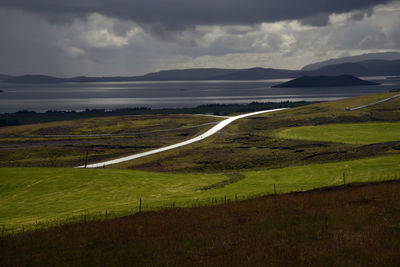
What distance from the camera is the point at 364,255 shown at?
56.0 ft

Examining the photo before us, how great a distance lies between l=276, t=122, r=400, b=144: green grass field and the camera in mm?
105062

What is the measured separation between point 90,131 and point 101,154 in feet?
170

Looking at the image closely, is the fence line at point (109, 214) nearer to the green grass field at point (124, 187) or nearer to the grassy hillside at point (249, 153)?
the green grass field at point (124, 187)

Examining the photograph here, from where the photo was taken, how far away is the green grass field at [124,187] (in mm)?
39531

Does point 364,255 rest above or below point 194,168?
above

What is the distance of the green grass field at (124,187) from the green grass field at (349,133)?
4407 cm

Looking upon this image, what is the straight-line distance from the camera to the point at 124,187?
169 feet

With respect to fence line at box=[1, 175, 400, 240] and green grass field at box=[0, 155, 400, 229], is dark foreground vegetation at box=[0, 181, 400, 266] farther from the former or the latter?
green grass field at box=[0, 155, 400, 229]

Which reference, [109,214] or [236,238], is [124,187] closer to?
[109,214]

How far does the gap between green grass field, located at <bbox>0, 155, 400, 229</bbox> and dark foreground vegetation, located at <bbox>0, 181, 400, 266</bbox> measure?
9.56 metres

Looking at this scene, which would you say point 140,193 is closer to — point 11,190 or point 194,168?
point 11,190

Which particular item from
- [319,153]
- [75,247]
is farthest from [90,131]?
[75,247]

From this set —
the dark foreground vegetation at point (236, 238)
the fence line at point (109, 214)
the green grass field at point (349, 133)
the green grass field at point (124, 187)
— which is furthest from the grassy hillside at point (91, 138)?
the dark foreground vegetation at point (236, 238)

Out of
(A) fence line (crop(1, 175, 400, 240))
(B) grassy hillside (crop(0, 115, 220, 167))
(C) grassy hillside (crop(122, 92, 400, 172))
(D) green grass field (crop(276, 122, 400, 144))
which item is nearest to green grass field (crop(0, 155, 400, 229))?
(A) fence line (crop(1, 175, 400, 240))
